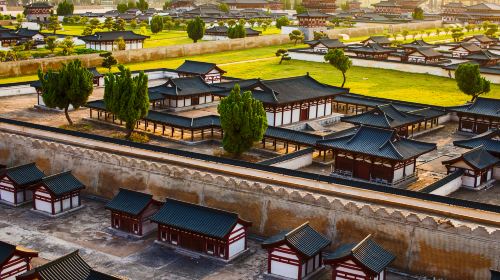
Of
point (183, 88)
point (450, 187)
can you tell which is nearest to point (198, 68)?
point (183, 88)

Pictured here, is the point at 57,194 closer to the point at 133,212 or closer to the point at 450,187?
the point at 133,212

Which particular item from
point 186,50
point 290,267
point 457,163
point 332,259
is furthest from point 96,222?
point 186,50

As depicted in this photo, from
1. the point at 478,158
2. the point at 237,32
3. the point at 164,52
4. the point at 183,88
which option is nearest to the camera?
the point at 478,158

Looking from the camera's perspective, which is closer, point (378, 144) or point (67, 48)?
point (378, 144)

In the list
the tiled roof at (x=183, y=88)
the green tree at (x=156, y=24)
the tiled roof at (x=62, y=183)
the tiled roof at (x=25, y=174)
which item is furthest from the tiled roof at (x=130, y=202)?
the green tree at (x=156, y=24)

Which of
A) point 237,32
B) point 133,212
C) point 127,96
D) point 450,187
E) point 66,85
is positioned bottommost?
point 450,187

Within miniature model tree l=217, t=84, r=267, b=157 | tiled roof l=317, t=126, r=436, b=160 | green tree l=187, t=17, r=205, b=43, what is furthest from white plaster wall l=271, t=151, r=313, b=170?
green tree l=187, t=17, r=205, b=43

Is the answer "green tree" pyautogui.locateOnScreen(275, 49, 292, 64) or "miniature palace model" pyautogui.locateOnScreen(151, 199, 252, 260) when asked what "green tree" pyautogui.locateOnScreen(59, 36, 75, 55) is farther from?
"miniature palace model" pyautogui.locateOnScreen(151, 199, 252, 260)
